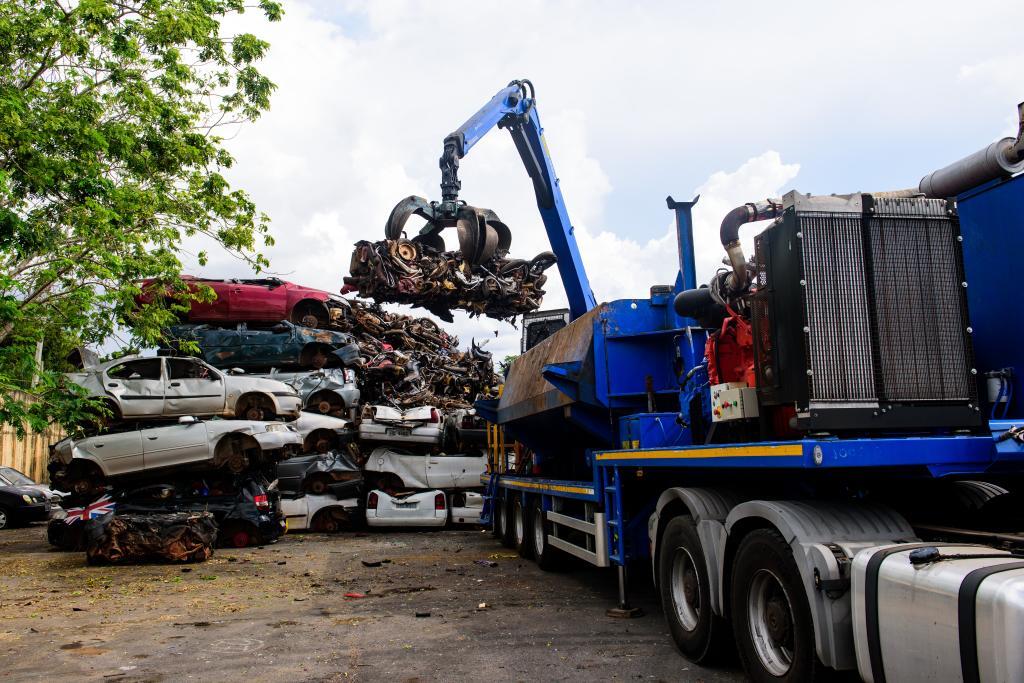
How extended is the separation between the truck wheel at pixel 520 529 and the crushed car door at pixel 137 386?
7085mm

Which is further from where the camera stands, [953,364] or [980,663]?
[953,364]

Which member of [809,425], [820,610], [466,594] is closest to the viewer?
[820,610]

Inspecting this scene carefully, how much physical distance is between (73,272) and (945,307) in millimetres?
12384

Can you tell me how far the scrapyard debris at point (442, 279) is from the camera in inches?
558

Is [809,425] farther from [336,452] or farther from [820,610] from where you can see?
[336,452]

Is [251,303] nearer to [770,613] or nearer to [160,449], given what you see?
[160,449]

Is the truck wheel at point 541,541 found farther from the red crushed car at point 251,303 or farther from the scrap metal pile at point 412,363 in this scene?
the red crushed car at point 251,303

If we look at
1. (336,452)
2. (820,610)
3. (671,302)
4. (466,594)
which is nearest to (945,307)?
(820,610)

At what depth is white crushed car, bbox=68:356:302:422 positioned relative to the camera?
14.5m

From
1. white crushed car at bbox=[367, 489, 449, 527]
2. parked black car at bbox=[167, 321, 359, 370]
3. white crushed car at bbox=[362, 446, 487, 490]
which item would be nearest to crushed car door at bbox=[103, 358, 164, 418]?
parked black car at bbox=[167, 321, 359, 370]

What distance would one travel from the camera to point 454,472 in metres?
16.2

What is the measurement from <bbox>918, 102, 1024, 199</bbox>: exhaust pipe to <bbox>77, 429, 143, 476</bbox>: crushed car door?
12801 millimetres

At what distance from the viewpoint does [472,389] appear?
21453 millimetres

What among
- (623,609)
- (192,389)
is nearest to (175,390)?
(192,389)
